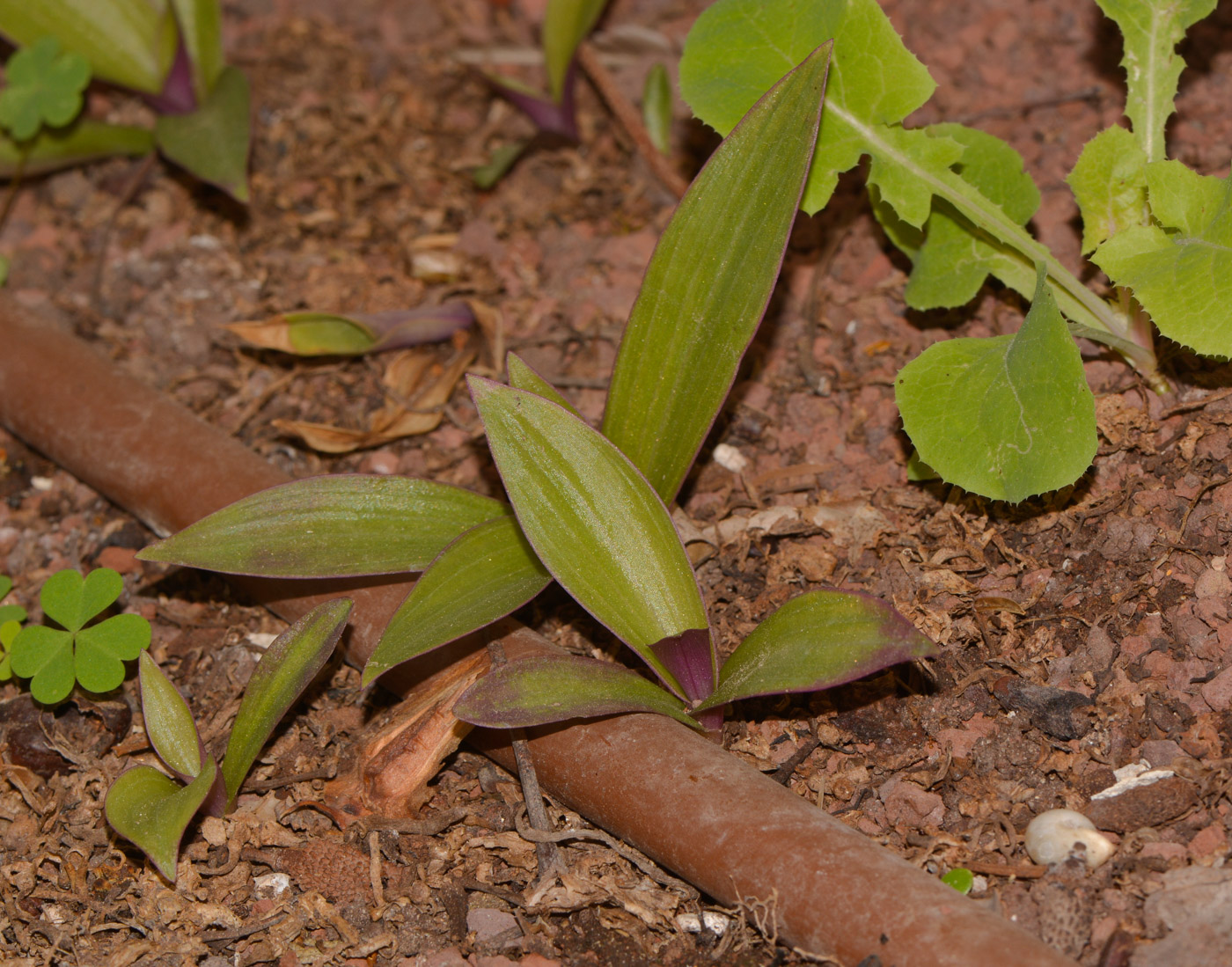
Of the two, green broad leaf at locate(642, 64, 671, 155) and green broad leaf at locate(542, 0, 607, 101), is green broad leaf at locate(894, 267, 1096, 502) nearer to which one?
green broad leaf at locate(642, 64, 671, 155)

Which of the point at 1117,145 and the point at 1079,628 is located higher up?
the point at 1117,145

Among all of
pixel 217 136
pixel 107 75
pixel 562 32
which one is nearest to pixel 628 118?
pixel 562 32

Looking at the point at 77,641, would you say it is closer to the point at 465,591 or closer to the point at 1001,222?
the point at 465,591

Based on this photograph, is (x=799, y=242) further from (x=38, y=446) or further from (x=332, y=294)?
(x=38, y=446)

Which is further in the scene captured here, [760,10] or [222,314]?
[222,314]

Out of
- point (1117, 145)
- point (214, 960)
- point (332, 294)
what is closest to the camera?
point (214, 960)

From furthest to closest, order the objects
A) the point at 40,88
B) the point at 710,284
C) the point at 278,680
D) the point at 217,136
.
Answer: the point at 40,88
the point at 217,136
the point at 710,284
the point at 278,680

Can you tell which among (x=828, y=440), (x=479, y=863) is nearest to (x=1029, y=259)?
(x=828, y=440)

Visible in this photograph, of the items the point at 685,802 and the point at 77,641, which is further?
the point at 77,641
